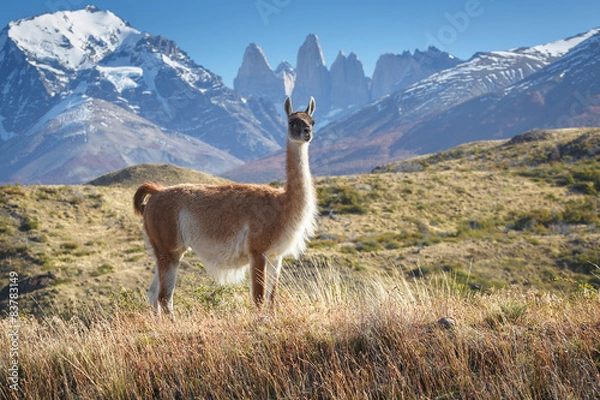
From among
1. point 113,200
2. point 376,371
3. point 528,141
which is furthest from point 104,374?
point 528,141

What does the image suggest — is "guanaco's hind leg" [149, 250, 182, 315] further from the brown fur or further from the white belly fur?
the white belly fur

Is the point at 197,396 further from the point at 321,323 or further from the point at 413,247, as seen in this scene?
the point at 413,247

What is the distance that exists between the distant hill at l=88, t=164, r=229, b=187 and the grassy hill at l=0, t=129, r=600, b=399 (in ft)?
1.17

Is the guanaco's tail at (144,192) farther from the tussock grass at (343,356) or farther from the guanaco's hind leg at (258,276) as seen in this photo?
the tussock grass at (343,356)

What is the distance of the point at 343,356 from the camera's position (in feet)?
12.4

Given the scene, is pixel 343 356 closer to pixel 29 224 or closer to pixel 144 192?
pixel 144 192

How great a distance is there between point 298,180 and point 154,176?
149ft

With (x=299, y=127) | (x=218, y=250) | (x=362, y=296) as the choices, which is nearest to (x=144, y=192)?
(x=218, y=250)

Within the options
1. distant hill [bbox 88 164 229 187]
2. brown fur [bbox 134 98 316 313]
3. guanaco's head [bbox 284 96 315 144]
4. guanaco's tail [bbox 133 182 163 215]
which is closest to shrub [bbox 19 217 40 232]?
guanaco's tail [bbox 133 182 163 215]

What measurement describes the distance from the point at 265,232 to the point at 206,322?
1769mm

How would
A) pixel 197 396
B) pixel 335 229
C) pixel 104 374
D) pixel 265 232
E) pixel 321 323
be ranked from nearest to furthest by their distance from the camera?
pixel 197 396 < pixel 104 374 < pixel 321 323 < pixel 265 232 < pixel 335 229

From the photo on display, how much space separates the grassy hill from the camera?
346 centimetres

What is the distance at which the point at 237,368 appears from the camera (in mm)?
3779

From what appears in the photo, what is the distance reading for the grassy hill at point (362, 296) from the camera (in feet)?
11.3
